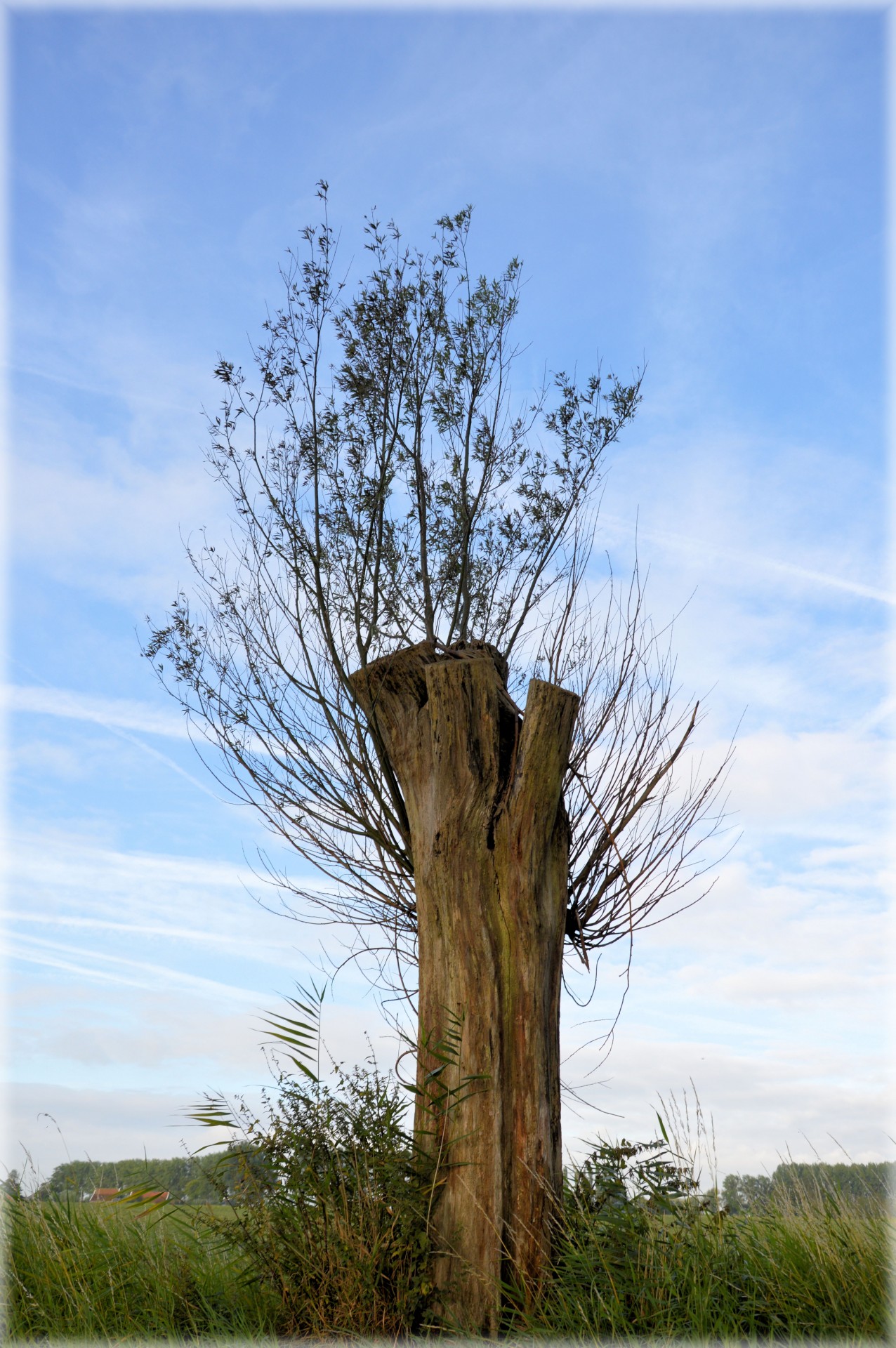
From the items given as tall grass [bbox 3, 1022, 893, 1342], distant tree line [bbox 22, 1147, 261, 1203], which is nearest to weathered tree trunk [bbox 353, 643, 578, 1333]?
tall grass [bbox 3, 1022, 893, 1342]

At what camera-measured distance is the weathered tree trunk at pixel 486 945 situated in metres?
5.06

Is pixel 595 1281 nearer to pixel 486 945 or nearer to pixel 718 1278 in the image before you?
pixel 718 1278

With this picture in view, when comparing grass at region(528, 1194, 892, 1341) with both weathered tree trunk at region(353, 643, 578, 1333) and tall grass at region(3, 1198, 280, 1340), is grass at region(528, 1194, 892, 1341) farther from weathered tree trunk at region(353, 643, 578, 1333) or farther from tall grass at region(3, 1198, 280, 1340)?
tall grass at region(3, 1198, 280, 1340)

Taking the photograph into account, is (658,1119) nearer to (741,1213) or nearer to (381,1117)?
(741,1213)

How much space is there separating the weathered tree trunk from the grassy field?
1.14ft

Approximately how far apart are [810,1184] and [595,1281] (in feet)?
4.95

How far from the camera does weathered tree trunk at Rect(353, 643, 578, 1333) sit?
5.06m

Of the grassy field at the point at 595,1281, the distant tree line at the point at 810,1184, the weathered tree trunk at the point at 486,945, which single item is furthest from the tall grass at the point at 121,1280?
the distant tree line at the point at 810,1184

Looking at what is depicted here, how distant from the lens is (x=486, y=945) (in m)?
5.55

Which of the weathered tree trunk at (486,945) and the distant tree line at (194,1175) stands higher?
the weathered tree trunk at (486,945)

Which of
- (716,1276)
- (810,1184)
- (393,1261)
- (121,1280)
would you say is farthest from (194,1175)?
(810,1184)

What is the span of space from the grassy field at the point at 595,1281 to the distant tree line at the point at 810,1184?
0.09m

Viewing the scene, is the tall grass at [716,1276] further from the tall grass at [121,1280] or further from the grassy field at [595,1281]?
the tall grass at [121,1280]

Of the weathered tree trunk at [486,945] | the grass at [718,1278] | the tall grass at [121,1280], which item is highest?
the weathered tree trunk at [486,945]
